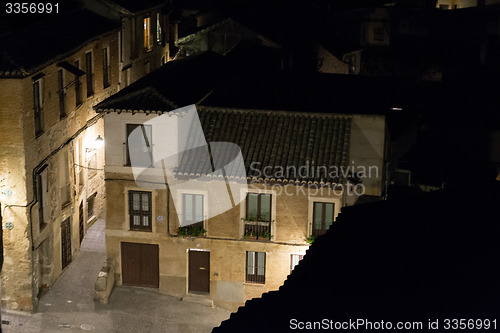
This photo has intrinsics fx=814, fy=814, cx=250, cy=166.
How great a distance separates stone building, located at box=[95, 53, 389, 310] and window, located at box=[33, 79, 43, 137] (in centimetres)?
202

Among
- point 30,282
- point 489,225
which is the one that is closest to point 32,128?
point 30,282

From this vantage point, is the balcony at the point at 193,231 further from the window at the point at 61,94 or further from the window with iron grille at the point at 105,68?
the window with iron grille at the point at 105,68

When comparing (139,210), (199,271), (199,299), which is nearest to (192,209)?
(139,210)

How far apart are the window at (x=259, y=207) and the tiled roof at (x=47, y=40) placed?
8.47 m

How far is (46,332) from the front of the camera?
26984 mm

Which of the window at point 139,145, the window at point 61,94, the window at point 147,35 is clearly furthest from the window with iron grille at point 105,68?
the window at point 139,145

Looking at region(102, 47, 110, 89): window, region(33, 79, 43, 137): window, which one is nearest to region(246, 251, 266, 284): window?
region(33, 79, 43, 137): window

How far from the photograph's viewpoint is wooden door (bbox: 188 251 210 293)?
30.0 metres

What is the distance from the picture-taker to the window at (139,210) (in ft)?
97.7

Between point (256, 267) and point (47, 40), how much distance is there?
440 inches

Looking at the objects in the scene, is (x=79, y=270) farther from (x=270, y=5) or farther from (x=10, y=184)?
(x=270, y=5)

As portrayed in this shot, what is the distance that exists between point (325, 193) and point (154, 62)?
694 inches

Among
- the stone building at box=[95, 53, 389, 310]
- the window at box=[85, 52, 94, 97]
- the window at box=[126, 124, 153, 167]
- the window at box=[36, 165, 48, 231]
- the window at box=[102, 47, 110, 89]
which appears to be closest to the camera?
the stone building at box=[95, 53, 389, 310]

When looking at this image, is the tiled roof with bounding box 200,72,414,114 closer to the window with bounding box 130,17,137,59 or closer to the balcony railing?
the balcony railing
